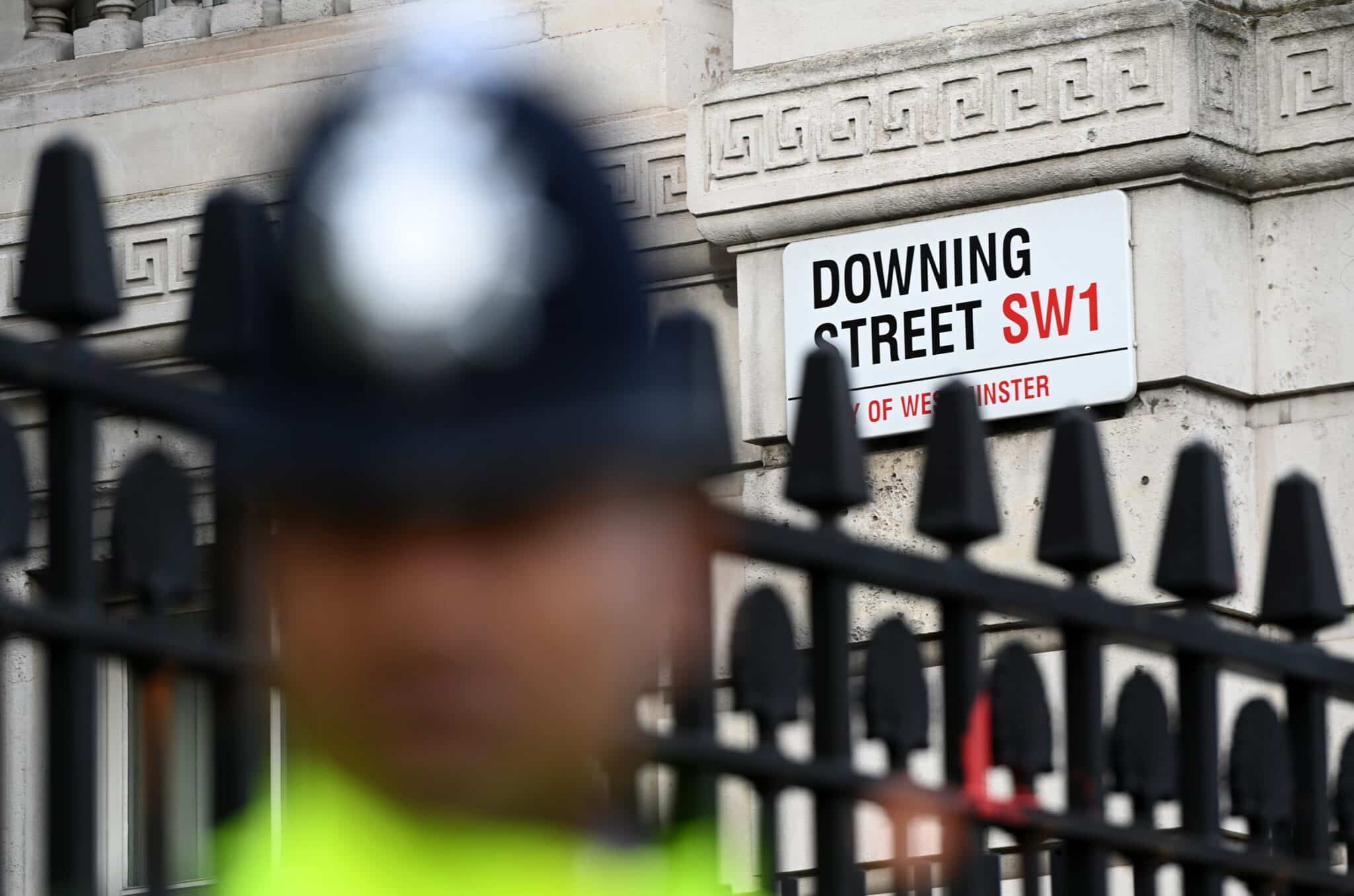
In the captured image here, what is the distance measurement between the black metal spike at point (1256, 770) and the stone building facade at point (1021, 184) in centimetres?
280

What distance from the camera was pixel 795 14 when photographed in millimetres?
7059

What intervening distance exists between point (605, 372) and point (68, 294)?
925mm

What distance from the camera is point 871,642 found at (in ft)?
8.66

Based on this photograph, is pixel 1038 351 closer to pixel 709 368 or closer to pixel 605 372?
pixel 709 368

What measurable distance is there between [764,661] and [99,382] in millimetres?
668

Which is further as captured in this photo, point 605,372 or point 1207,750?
point 1207,750

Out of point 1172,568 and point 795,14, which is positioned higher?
point 795,14

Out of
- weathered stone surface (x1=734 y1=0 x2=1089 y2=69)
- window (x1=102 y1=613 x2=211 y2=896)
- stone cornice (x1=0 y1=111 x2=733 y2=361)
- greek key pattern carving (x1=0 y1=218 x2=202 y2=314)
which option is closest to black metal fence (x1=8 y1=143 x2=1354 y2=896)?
weathered stone surface (x1=734 y1=0 x2=1089 y2=69)

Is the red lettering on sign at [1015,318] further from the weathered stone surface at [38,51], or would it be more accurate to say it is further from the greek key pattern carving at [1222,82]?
the weathered stone surface at [38,51]

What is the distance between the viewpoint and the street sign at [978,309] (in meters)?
6.52

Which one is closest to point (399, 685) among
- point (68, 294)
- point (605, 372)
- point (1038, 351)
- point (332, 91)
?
point (605, 372)

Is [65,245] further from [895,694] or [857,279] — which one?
[857,279]

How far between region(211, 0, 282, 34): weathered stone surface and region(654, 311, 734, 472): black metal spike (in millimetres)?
6141

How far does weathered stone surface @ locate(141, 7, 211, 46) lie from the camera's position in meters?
8.30
